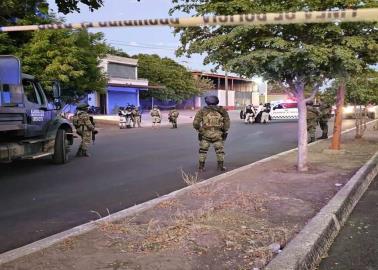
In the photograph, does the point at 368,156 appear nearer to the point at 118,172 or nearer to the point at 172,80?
the point at 118,172

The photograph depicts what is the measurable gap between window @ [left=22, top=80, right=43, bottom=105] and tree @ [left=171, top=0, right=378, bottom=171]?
3.85 metres

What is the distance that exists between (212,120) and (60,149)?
4.20m

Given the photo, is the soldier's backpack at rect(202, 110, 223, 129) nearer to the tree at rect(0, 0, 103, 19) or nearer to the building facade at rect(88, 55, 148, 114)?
the tree at rect(0, 0, 103, 19)

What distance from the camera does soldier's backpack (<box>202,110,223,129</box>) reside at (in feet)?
34.8

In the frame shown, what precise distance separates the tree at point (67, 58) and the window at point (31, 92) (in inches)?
439

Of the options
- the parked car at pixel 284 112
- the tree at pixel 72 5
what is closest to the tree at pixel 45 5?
the tree at pixel 72 5

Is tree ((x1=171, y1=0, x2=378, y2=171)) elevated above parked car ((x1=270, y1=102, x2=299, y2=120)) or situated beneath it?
elevated above

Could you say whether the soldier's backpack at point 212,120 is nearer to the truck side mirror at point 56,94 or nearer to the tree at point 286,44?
the tree at point 286,44

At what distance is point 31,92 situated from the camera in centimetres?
1210

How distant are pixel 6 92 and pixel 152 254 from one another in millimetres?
7218

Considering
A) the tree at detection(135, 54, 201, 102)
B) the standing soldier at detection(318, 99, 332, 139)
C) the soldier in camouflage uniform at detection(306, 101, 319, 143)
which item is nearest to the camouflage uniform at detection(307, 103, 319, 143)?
the soldier in camouflage uniform at detection(306, 101, 319, 143)

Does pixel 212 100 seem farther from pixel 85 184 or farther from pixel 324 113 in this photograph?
pixel 324 113

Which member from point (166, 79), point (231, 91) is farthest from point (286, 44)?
point (231, 91)

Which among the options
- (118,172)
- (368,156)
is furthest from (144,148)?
(368,156)
